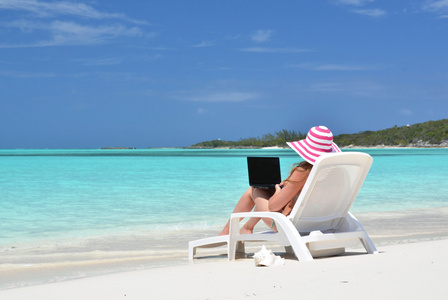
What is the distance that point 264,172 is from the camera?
477cm

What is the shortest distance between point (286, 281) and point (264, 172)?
1434 mm

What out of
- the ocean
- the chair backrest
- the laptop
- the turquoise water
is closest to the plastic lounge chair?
the chair backrest

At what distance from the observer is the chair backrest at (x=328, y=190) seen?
13.8 ft

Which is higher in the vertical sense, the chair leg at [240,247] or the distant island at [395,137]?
the distant island at [395,137]

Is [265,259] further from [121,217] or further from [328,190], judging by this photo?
→ [121,217]

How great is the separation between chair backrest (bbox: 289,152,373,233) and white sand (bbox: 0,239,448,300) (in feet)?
1.20

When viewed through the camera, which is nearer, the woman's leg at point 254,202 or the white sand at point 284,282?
the white sand at point 284,282

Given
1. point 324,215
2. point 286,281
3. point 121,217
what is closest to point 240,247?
point 324,215

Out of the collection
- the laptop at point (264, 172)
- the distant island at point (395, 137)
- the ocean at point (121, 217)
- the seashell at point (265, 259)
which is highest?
the distant island at point (395, 137)

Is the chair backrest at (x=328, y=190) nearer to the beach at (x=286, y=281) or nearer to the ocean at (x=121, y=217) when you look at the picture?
the beach at (x=286, y=281)

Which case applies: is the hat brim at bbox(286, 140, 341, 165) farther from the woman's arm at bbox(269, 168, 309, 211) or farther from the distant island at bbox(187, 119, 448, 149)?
the distant island at bbox(187, 119, 448, 149)

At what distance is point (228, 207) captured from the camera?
11125mm

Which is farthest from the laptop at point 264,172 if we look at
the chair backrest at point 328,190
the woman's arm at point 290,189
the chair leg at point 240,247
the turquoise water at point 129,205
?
the turquoise water at point 129,205

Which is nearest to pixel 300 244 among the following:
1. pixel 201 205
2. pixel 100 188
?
pixel 201 205
